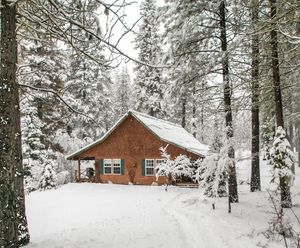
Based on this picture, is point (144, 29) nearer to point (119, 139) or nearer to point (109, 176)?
point (119, 139)

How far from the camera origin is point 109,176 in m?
28.4

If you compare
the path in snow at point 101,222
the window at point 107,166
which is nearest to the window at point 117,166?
the window at point 107,166

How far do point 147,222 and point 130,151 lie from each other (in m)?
16.1

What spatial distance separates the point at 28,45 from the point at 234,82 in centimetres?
1501

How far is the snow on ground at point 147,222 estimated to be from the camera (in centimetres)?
886

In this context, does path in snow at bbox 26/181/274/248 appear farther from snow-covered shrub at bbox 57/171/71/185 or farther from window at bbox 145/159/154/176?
snow-covered shrub at bbox 57/171/71/185

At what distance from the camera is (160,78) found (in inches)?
1457

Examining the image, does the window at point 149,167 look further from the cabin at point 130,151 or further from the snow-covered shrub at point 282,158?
the snow-covered shrub at point 282,158

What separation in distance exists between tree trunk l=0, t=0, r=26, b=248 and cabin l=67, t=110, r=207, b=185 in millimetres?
19139

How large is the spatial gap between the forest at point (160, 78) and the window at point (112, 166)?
12.0ft

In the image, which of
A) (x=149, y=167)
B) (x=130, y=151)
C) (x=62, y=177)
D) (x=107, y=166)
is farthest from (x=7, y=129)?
(x=62, y=177)

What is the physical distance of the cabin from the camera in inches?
1054

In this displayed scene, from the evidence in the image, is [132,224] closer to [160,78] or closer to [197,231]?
[197,231]

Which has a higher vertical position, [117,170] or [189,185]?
[117,170]
